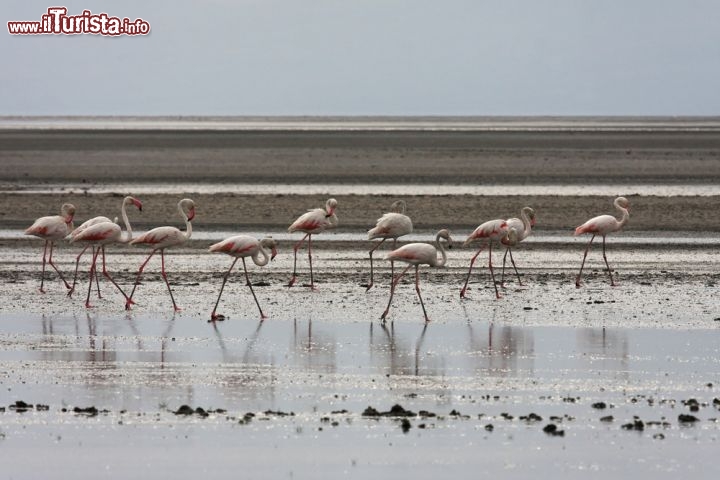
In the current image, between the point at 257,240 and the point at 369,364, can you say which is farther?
the point at 257,240

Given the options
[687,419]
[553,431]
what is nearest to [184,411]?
[553,431]

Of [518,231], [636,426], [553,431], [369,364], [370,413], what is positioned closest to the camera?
[553,431]

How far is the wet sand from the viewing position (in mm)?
8672

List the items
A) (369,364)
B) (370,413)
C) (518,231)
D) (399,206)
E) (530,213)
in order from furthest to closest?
(399,206) < (530,213) < (518,231) < (369,364) < (370,413)

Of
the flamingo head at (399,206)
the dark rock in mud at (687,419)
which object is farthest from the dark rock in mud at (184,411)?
the flamingo head at (399,206)

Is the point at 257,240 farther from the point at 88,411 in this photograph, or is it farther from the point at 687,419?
the point at 687,419

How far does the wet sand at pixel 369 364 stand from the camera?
8.67 m

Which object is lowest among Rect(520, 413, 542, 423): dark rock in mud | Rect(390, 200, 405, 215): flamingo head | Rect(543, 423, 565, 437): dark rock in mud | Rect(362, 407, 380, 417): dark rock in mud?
Rect(543, 423, 565, 437): dark rock in mud

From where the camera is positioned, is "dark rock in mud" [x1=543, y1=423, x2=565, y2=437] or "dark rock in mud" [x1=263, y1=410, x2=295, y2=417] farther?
"dark rock in mud" [x1=263, y1=410, x2=295, y2=417]

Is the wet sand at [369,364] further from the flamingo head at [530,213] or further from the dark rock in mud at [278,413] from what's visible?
the flamingo head at [530,213]

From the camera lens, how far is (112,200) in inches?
1103

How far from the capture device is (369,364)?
11.6 metres

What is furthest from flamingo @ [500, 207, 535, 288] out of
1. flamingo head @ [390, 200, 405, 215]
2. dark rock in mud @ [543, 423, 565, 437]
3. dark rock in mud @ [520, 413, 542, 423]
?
dark rock in mud @ [543, 423, 565, 437]

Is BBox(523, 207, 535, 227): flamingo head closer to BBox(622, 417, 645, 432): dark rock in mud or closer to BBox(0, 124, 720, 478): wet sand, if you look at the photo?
BBox(0, 124, 720, 478): wet sand
